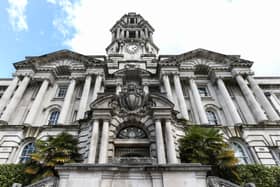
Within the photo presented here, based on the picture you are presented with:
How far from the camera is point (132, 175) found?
8.82 meters

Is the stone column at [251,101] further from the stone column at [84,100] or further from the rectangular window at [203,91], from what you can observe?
the stone column at [84,100]

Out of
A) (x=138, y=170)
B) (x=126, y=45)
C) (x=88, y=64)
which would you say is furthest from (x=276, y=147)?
(x=126, y=45)

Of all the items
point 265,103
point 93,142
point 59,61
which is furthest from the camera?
point 59,61

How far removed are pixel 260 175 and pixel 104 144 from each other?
41.1 feet

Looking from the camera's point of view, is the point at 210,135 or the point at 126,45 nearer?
the point at 210,135

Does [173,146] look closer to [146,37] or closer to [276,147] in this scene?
[276,147]

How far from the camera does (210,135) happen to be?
49.1 ft

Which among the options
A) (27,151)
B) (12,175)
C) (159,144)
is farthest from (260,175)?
(27,151)

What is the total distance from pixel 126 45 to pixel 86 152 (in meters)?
24.8

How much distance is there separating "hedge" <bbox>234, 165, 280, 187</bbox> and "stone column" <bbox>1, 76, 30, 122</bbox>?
74.4 ft

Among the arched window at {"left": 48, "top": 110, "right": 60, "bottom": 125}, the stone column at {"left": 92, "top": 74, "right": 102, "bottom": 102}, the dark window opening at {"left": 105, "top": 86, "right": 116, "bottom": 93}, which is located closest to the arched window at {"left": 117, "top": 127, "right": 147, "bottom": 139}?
the stone column at {"left": 92, "top": 74, "right": 102, "bottom": 102}

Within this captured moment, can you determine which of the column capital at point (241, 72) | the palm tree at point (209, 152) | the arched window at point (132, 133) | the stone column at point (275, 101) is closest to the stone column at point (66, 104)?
the arched window at point (132, 133)

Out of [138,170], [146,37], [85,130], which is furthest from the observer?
[146,37]

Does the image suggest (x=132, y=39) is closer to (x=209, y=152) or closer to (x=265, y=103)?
(x=265, y=103)
